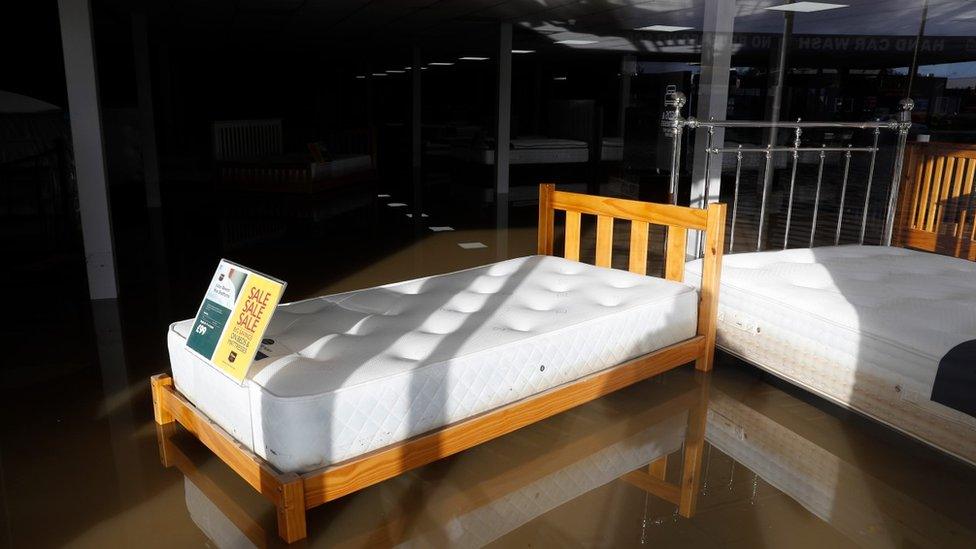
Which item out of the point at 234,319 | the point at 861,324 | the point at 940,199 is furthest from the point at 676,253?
the point at 940,199

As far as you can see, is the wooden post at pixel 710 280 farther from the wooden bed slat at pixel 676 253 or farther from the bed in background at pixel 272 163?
the bed in background at pixel 272 163

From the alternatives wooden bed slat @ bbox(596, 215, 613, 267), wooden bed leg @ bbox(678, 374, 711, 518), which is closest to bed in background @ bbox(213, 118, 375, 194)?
wooden bed slat @ bbox(596, 215, 613, 267)

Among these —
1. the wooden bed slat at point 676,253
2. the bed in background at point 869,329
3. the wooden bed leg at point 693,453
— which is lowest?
the wooden bed leg at point 693,453

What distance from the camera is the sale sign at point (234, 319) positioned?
188 cm

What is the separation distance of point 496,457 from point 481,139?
1033 cm

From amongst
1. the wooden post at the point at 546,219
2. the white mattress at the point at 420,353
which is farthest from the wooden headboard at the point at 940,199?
the white mattress at the point at 420,353

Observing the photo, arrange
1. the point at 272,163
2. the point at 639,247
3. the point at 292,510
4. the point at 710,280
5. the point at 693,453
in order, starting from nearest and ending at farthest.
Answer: the point at 292,510 < the point at 693,453 < the point at 710,280 < the point at 639,247 < the point at 272,163

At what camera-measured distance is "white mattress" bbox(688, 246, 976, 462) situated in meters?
2.20

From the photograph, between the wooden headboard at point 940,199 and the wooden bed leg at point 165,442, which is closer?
the wooden bed leg at point 165,442

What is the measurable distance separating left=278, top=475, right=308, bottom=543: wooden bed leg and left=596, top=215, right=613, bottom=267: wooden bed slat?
79.0 inches

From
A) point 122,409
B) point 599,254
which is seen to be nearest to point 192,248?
point 122,409

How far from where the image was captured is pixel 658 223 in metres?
3.08

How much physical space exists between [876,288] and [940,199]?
2933mm

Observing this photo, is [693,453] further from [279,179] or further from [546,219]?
[279,179]
